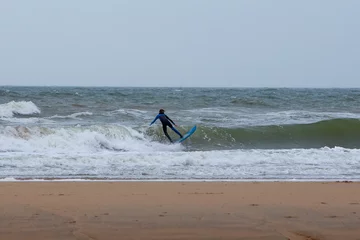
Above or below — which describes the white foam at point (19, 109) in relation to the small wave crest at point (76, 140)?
above

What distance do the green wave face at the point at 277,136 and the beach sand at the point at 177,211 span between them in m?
7.73

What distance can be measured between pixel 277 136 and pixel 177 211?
1175 cm

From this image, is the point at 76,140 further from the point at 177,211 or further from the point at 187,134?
the point at 177,211

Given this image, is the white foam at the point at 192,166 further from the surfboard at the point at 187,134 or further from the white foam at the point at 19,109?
the white foam at the point at 19,109

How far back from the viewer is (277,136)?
16.7 m

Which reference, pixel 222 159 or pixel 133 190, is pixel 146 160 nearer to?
pixel 222 159

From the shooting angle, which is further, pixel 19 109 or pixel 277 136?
pixel 19 109

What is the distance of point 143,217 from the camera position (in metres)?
5.10

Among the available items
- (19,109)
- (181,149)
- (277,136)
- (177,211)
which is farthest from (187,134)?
(177,211)

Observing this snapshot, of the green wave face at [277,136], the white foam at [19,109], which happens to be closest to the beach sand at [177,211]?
the green wave face at [277,136]

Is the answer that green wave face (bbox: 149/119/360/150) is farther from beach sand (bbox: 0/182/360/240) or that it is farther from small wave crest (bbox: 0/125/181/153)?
beach sand (bbox: 0/182/360/240)

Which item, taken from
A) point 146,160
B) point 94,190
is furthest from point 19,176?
point 146,160

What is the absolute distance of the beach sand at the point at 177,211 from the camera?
14.9ft

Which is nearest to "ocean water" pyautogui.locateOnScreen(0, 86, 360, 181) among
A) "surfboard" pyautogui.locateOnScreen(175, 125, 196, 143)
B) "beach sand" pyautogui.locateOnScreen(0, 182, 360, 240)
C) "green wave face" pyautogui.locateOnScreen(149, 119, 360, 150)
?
"green wave face" pyautogui.locateOnScreen(149, 119, 360, 150)
